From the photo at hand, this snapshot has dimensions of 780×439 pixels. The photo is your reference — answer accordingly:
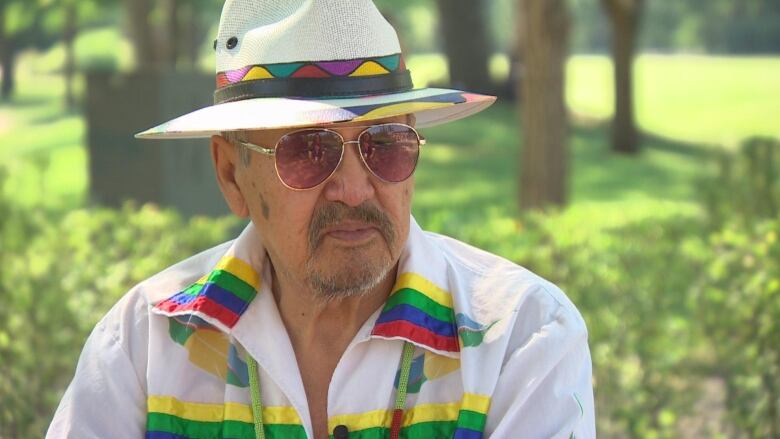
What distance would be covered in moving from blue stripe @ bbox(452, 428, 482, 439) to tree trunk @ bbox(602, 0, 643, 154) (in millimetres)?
14485

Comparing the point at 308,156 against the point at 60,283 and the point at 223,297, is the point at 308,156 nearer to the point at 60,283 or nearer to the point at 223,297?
the point at 223,297

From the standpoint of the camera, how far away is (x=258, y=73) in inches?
103

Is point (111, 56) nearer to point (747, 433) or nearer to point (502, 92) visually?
point (502, 92)

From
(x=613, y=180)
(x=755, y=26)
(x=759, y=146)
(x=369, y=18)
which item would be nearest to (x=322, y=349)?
(x=369, y=18)

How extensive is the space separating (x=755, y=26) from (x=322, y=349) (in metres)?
39.1

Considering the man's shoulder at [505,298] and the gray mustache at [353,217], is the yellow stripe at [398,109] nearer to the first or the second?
the gray mustache at [353,217]

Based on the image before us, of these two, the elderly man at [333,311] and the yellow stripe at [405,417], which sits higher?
the elderly man at [333,311]

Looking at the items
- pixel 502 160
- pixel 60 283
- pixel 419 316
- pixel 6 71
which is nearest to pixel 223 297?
pixel 419 316

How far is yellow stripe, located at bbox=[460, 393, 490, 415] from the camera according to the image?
2469 mm

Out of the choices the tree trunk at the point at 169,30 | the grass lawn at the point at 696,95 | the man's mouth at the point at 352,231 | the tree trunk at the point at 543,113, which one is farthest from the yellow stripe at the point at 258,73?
the tree trunk at the point at 169,30

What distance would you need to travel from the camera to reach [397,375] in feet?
8.41

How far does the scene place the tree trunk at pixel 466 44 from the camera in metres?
23.0

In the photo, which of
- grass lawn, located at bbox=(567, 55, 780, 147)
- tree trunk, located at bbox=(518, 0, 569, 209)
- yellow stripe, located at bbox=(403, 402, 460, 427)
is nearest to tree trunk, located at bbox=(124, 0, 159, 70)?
grass lawn, located at bbox=(567, 55, 780, 147)

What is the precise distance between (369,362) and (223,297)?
0.37 metres
